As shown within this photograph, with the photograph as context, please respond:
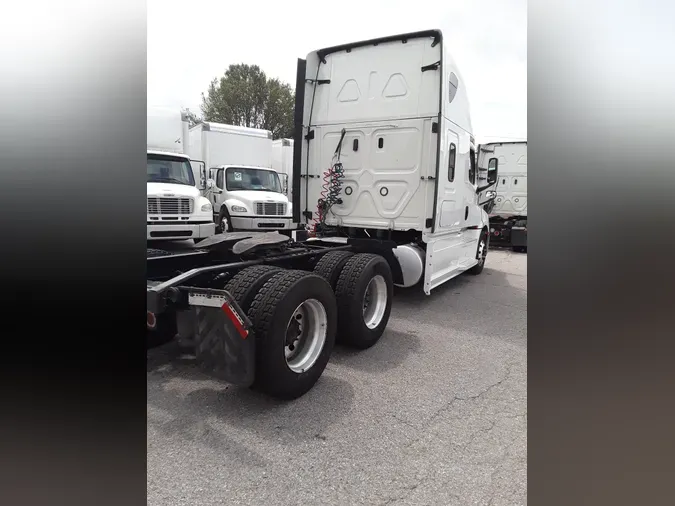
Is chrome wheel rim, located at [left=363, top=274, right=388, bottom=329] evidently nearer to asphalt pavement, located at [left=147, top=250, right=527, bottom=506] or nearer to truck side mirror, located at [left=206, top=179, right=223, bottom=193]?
asphalt pavement, located at [left=147, top=250, right=527, bottom=506]

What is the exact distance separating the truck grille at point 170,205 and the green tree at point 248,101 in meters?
22.6

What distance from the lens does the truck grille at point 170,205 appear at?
9688mm

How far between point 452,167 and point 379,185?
1242mm

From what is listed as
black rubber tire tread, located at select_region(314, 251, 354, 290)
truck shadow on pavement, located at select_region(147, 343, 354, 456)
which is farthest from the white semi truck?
truck shadow on pavement, located at select_region(147, 343, 354, 456)

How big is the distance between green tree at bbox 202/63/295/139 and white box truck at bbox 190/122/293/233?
18.2m

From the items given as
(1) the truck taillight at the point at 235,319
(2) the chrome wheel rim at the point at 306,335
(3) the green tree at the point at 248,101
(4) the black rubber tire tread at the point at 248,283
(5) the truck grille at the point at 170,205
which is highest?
(3) the green tree at the point at 248,101

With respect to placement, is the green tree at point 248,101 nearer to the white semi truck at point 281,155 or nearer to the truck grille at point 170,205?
the white semi truck at point 281,155

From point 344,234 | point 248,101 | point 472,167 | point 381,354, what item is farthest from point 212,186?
point 248,101

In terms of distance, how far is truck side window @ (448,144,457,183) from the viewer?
20.7ft

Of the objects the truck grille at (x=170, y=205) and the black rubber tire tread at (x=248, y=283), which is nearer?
the black rubber tire tread at (x=248, y=283)

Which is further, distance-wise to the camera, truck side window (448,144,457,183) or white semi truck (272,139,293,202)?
white semi truck (272,139,293,202)

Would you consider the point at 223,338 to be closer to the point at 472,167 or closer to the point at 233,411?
the point at 233,411

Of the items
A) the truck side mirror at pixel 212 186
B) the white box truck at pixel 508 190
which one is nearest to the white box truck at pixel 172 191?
the truck side mirror at pixel 212 186
